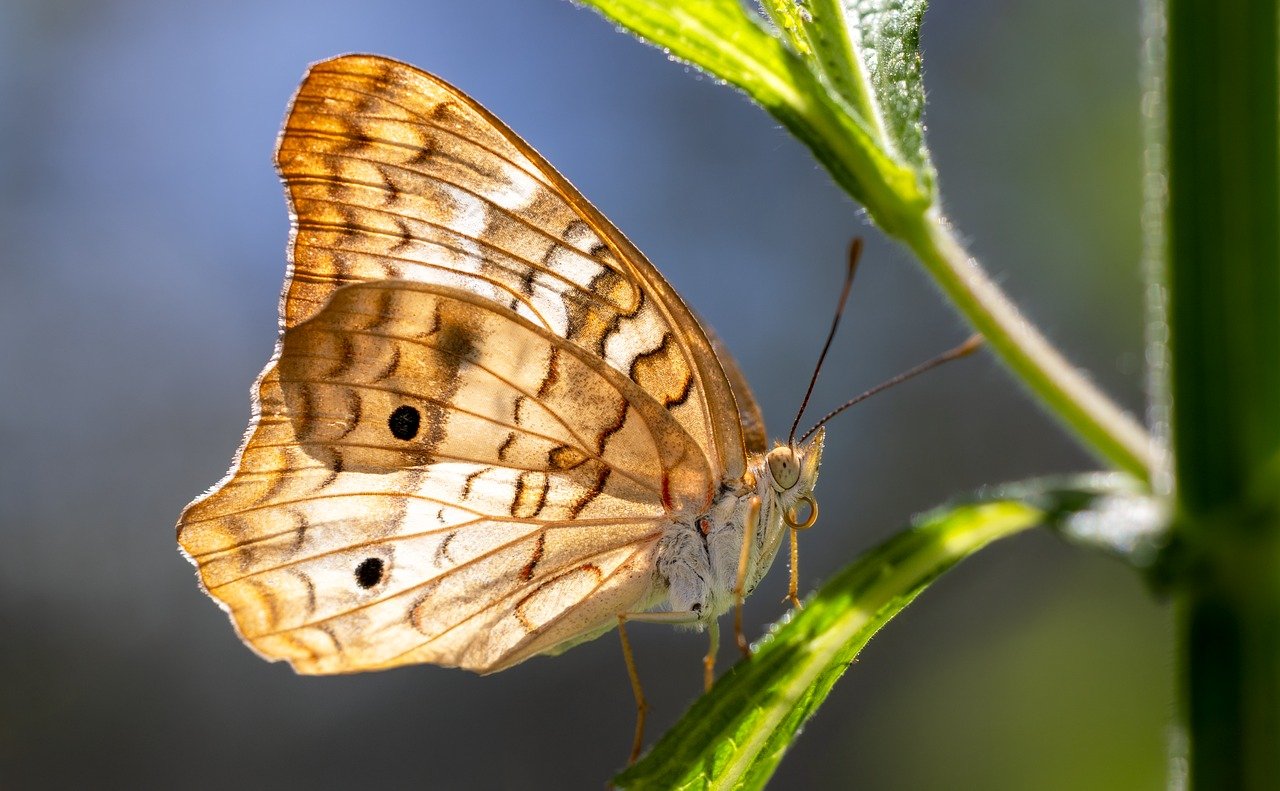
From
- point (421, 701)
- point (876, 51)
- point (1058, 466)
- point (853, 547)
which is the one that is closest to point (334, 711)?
point (421, 701)

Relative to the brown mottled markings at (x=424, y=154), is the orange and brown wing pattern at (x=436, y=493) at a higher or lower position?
lower

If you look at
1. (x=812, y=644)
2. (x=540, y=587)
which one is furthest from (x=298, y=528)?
(x=812, y=644)

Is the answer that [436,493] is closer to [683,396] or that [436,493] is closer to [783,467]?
[683,396]

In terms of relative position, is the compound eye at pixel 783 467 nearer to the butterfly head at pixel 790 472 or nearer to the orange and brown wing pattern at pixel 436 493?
the butterfly head at pixel 790 472

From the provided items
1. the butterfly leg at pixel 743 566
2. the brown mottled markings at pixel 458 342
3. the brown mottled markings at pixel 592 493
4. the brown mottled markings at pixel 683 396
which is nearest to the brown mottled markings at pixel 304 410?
the brown mottled markings at pixel 458 342

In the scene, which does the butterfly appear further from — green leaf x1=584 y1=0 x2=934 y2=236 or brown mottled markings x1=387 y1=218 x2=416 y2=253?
green leaf x1=584 y1=0 x2=934 y2=236

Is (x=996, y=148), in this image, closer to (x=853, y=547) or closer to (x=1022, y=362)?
(x=853, y=547)
